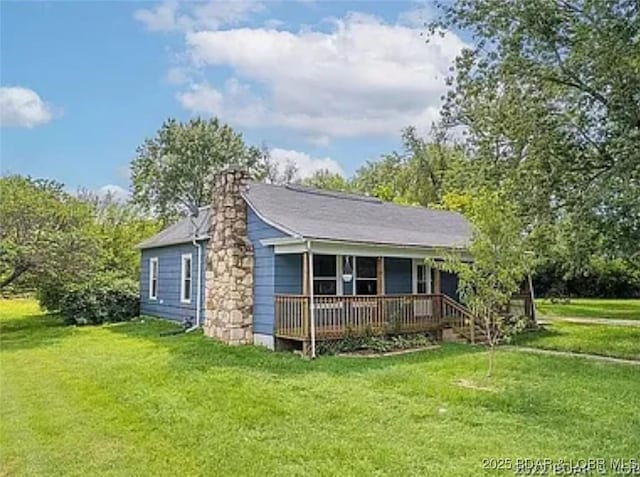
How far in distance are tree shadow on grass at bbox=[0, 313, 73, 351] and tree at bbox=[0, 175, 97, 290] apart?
1493mm

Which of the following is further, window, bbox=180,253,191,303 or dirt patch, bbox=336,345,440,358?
window, bbox=180,253,191,303

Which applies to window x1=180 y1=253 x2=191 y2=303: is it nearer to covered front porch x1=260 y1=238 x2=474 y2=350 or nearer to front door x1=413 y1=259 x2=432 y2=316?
covered front porch x1=260 y1=238 x2=474 y2=350

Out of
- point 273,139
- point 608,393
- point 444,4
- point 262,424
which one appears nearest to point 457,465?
point 262,424

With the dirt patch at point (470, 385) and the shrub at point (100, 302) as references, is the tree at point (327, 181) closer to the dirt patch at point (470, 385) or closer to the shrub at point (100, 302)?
the shrub at point (100, 302)

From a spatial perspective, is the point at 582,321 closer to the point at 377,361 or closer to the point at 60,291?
the point at 377,361

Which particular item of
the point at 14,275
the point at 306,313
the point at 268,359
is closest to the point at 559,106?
the point at 306,313

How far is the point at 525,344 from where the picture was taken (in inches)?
559

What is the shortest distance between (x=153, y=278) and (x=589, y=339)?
556 inches

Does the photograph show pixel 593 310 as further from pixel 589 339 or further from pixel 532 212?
pixel 532 212

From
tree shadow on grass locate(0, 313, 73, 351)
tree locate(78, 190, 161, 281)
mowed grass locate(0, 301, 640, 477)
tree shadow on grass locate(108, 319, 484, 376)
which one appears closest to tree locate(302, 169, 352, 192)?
tree locate(78, 190, 161, 281)

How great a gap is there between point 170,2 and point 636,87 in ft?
30.7

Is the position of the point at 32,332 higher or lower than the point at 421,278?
lower

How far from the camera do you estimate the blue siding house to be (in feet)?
40.1

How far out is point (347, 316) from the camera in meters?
12.4
